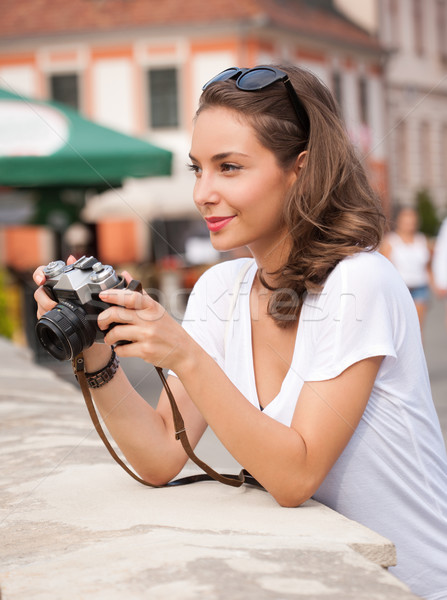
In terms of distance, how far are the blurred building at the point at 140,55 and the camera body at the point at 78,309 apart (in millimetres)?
19499

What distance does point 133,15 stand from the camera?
72.6 ft

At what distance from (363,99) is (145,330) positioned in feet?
81.6

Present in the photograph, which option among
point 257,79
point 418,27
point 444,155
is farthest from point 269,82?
point 444,155

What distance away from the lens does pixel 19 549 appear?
5.49 ft

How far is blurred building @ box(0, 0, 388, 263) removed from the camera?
21.6m

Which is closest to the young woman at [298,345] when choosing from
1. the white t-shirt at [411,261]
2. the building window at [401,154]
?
the white t-shirt at [411,261]

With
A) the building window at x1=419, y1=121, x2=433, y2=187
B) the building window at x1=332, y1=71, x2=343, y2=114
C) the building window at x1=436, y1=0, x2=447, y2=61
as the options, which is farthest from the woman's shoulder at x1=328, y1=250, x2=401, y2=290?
the building window at x1=436, y1=0, x2=447, y2=61

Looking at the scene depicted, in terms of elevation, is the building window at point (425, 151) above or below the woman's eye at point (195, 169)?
above

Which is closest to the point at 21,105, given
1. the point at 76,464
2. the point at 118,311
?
the point at 76,464

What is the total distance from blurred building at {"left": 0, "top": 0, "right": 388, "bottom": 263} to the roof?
24 millimetres

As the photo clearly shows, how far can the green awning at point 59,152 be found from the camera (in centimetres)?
619

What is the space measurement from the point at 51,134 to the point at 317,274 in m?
4.84

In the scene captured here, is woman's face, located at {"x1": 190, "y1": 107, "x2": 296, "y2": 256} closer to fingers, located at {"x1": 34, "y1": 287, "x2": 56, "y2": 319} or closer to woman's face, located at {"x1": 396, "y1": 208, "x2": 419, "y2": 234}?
fingers, located at {"x1": 34, "y1": 287, "x2": 56, "y2": 319}

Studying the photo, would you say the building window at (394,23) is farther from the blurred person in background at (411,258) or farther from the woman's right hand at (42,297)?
the woman's right hand at (42,297)
